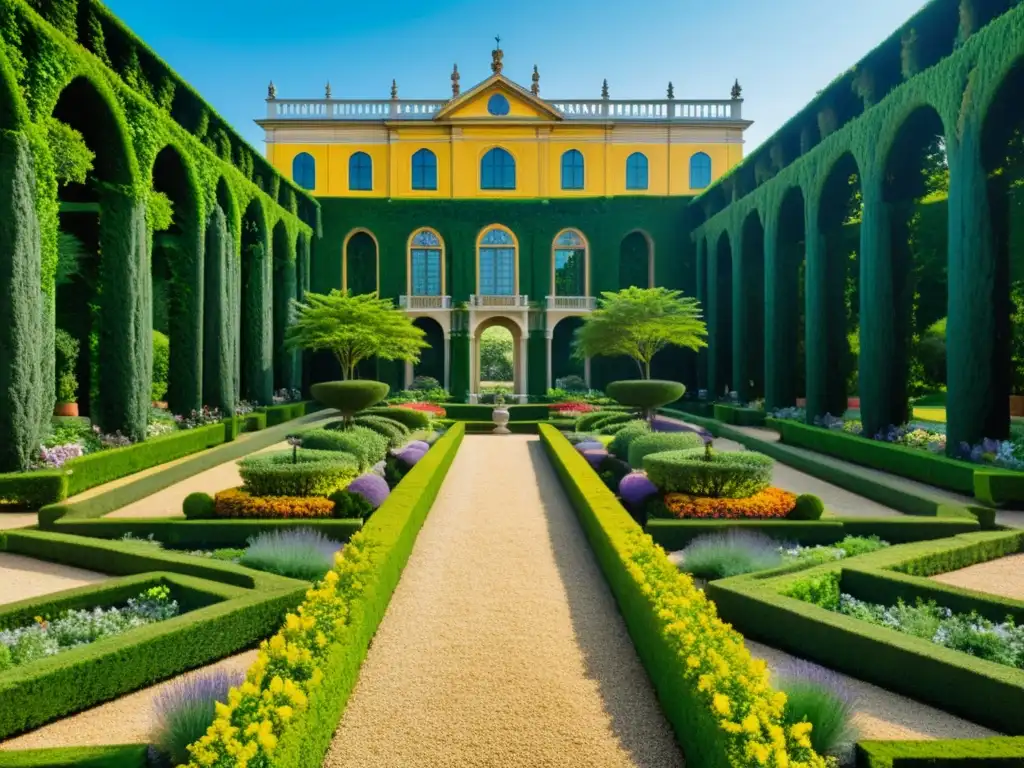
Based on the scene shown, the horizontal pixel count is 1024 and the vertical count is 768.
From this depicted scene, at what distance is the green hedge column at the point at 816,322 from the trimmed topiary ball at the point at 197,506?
51.7 ft

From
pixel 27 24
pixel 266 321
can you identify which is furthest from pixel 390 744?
pixel 266 321

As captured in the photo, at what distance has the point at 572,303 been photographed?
3145 centimetres

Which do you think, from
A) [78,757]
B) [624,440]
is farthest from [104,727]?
[624,440]

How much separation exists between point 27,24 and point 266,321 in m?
13.2

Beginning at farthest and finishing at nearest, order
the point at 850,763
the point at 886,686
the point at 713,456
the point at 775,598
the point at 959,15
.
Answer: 1. the point at 959,15
2. the point at 713,456
3. the point at 775,598
4. the point at 886,686
5. the point at 850,763

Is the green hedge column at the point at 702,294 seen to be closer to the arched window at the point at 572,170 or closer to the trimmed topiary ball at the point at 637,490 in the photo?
the arched window at the point at 572,170

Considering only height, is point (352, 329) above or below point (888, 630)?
above

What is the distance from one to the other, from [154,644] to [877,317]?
1556cm

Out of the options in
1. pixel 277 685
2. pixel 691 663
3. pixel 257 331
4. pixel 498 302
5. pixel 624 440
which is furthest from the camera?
pixel 498 302

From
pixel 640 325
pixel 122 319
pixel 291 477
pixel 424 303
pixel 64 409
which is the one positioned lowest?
pixel 291 477

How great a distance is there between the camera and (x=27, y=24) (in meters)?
11.4

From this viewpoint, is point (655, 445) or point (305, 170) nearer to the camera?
point (655, 445)

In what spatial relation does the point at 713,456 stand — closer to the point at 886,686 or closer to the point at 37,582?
the point at 886,686

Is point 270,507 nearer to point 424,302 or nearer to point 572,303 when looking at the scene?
point 424,302
